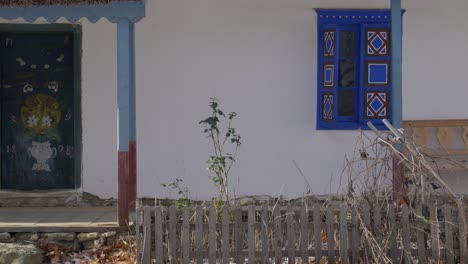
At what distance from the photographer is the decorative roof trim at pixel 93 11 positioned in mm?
7758

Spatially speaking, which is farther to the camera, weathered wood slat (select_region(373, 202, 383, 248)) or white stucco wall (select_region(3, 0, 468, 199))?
white stucco wall (select_region(3, 0, 468, 199))

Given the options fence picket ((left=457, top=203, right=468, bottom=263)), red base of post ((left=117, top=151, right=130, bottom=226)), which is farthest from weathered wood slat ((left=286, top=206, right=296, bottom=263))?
red base of post ((left=117, top=151, right=130, bottom=226))

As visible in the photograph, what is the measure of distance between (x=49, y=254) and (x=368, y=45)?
4744 millimetres

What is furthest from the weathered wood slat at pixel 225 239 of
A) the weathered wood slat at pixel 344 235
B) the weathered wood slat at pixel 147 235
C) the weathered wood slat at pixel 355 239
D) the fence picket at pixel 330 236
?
the weathered wood slat at pixel 355 239

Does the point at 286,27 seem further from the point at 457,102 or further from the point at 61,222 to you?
the point at 61,222

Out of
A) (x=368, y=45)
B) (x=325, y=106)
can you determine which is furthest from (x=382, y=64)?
(x=325, y=106)

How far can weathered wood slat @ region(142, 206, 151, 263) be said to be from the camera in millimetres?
6719

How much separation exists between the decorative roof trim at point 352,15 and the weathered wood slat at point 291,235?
3497mm

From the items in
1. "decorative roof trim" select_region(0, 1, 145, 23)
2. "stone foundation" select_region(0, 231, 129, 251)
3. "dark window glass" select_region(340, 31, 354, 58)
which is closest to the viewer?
"decorative roof trim" select_region(0, 1, 145, 23)

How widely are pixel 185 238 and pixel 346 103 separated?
12.3 feet

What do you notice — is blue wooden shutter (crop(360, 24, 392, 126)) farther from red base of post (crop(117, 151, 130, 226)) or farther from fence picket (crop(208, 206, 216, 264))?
fence picket (crop(208, 206, 216, 264))

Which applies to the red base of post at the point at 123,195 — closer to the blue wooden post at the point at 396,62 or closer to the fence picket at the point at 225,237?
the fence picket at the point at 225,237

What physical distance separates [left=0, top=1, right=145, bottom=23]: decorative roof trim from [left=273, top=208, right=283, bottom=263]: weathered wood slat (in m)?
2.61

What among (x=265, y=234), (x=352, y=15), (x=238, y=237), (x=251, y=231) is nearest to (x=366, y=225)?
(x=265, y=234)
